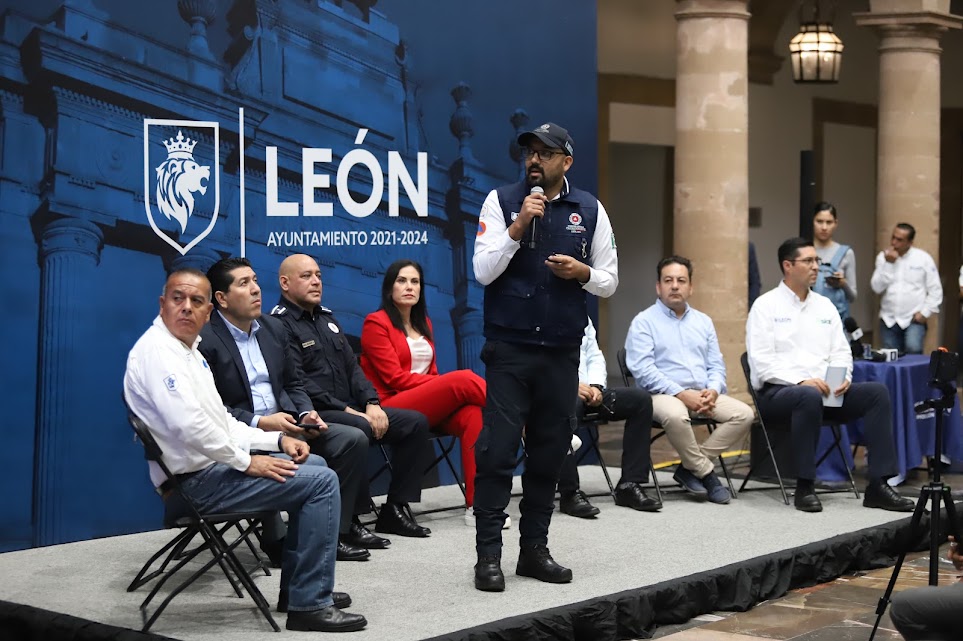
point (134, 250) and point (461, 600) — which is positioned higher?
point (134, 250)

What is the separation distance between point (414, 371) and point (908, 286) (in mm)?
5830

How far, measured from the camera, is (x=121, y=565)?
6.00 meters

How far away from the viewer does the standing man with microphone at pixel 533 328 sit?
5527 mm

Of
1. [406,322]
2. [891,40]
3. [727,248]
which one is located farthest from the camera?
[891,40]

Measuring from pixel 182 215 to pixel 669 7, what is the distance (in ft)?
27.2

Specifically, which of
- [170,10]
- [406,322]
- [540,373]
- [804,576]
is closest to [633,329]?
[406,322]

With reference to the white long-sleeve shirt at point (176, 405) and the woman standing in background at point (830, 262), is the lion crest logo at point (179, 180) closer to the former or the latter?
the white long-sleeve shirt at point (176, 405)

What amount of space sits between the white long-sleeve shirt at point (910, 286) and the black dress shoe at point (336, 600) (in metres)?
7.45

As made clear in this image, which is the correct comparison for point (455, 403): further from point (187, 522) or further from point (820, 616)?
point (187, 522)

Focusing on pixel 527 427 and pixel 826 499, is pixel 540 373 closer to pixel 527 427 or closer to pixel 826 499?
pixel 527 427

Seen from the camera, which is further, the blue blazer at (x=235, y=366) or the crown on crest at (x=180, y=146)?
the crown on crest at (x=180, y=146)

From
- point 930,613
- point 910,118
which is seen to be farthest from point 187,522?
point 910,118

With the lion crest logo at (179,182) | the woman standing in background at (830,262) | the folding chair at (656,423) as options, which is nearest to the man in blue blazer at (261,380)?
the lion crest logo at (179,182)

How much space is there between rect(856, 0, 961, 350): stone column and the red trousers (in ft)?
23.0
